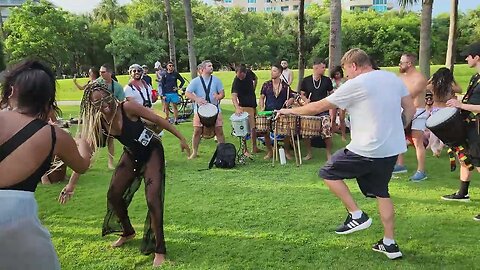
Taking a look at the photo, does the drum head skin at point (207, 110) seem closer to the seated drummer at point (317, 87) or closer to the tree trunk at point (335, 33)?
the seated drummer at point (317, 87)

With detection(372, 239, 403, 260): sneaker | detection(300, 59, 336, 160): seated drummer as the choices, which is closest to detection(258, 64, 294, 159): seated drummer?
detection(300, 59, 336, 160): seated drummer

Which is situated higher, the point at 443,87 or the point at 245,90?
the point at 443,87

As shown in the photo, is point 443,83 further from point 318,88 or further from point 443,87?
point 318,88

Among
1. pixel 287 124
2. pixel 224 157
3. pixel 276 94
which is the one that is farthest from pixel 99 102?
pixel 276 94

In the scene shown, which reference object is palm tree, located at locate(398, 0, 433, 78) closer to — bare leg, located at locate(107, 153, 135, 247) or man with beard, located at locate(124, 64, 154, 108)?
man with beard, located at locate(124, 64, 154, 108)

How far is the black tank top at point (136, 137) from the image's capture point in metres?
4.30

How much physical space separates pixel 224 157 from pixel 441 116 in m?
3.98

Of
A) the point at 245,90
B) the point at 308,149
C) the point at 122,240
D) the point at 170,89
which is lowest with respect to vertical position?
the point at 308,149

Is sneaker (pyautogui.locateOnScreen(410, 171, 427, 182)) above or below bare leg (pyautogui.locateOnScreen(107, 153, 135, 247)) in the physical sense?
below

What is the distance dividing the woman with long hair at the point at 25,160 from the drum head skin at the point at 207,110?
239 inches

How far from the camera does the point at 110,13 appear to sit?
62781 millimetres

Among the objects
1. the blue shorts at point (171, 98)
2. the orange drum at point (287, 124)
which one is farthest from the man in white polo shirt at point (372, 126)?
the blue shorts at point (171, 98)

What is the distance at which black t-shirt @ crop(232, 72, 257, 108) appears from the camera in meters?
9.36

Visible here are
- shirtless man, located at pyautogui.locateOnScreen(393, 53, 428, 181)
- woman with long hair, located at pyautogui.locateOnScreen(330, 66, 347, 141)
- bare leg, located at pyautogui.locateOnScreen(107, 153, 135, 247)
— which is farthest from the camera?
woman with long hair, located at pyautogui.locateOnScreen(330, 66, 347, 141)
